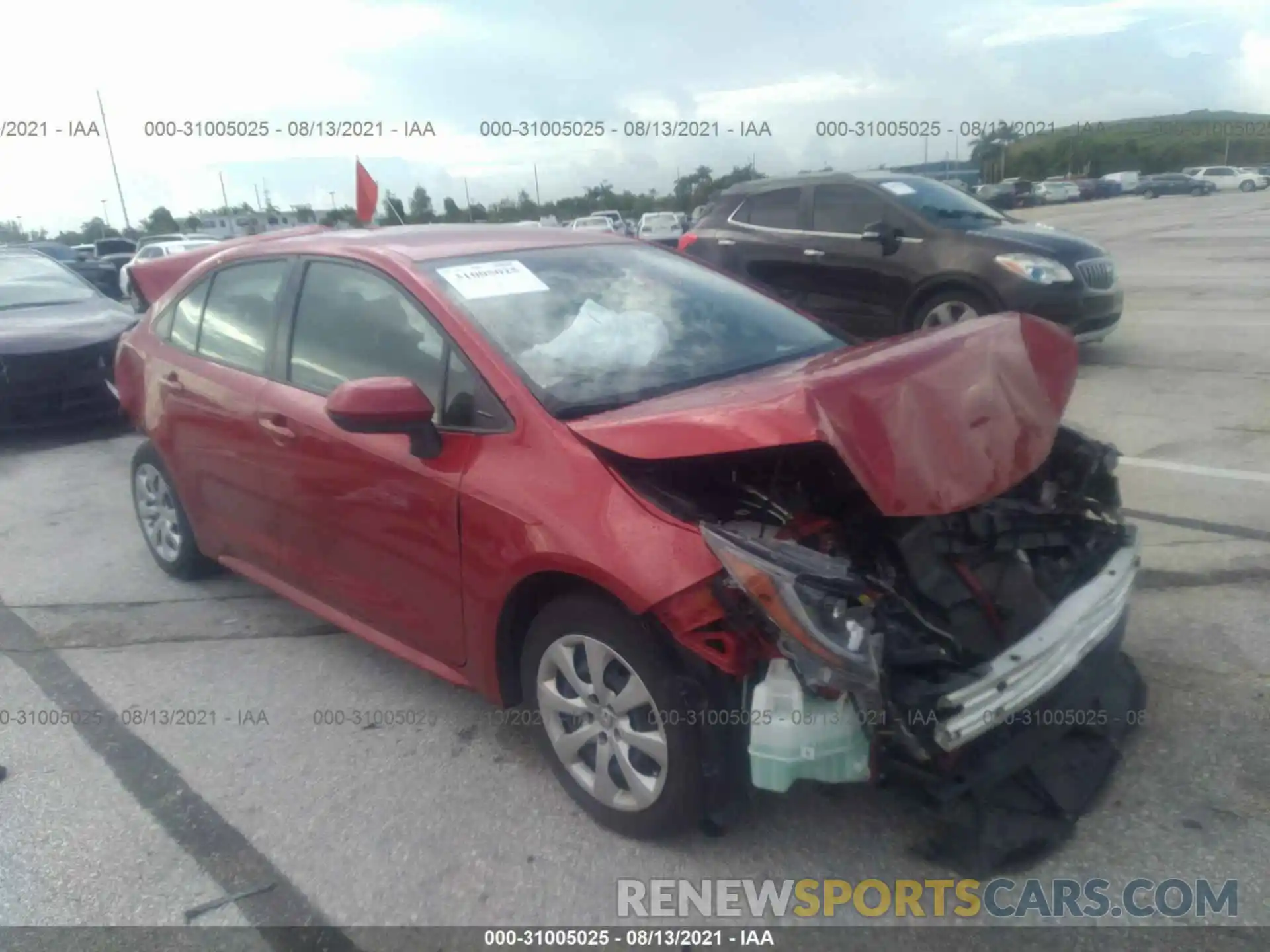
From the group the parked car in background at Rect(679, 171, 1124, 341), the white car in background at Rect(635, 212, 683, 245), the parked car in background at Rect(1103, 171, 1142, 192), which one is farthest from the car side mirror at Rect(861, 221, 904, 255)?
the parked car in background at Rect(1103, 171, 1142, 192)

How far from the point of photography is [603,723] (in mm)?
2830

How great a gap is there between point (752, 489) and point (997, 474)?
66 cm

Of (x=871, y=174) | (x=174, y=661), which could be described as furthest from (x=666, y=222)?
(x=174, y=661)

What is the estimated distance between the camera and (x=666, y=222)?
3203cm

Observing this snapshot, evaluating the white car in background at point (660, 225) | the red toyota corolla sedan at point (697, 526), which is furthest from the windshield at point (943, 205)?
the white car in background at point (660, 225)

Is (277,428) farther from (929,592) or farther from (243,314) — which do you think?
(929,592)

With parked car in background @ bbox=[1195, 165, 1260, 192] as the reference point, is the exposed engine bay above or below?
above

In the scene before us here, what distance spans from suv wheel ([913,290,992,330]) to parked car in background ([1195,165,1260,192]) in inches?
2108

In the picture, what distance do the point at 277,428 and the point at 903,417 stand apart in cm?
227

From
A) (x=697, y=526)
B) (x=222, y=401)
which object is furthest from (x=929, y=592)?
(x=222, y=401)

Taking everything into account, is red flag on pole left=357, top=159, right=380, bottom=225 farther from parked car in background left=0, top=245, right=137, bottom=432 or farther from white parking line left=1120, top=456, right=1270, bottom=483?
white parking line left=1120, top=456, right=1270, bottom=483

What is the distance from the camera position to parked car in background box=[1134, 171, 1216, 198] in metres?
53.2

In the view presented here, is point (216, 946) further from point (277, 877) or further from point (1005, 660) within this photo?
point (1005, 660)

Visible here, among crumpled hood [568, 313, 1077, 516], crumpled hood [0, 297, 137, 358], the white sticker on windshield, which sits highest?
the white sticker on windshield
